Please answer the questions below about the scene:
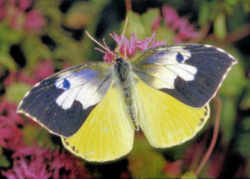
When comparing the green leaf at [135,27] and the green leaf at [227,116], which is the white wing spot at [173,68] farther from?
the green leaf at [227,116]

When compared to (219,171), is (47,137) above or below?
above

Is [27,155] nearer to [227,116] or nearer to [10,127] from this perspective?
[10,127]

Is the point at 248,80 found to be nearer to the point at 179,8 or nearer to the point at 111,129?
the point at 179,8

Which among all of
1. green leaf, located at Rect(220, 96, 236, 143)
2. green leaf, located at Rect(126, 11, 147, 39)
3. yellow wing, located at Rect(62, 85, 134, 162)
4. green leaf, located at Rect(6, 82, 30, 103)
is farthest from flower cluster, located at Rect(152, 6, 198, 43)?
green leaf, located at Rect(6, 82, 30, 103)

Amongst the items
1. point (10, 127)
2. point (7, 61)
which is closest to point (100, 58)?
point (7, 61)

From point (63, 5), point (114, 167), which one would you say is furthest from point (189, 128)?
point (63, 5)

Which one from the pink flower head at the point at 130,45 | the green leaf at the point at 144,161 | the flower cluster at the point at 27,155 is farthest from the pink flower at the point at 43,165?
the pink flower head at the point at 130,45
